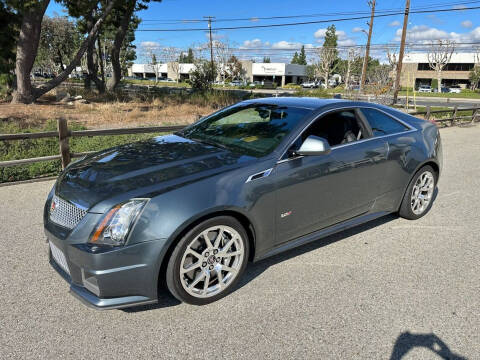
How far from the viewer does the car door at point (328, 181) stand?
3270 millimetres

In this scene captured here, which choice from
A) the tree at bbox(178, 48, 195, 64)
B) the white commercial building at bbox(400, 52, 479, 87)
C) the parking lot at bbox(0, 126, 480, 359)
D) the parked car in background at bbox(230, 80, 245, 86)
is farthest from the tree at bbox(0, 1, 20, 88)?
the white commercial building at bbox(400, 52, 479, 87)

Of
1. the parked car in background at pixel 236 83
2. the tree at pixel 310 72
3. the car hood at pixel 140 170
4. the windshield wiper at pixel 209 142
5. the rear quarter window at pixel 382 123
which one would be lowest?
the parked car in background at pixel 236 83

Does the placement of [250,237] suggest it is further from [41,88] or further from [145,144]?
[41,88]

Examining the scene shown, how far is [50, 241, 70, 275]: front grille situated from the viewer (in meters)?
2.74

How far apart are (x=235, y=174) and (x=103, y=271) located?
1221 millimetres

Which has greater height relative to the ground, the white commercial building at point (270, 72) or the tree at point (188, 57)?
the tree at point (188, 57)

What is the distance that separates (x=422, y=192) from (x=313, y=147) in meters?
2.46

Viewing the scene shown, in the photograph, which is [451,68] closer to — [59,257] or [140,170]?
[140,170]

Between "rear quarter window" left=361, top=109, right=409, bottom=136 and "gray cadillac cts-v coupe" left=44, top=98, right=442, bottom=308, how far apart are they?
17 millimetres

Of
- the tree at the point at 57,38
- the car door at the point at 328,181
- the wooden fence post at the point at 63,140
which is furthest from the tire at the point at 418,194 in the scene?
the tree at the point at 57,38

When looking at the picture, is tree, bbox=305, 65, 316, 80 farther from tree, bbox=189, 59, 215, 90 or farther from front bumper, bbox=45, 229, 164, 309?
front bumper, bbox=45, 229, 164, 309

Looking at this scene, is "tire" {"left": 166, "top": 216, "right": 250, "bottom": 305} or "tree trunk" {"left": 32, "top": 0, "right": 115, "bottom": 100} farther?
"tree trunk" {"left": 32, "top": 0, "right": 115, "bottom": 100}

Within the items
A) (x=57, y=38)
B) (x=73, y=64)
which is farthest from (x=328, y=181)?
(x=57, y=38)

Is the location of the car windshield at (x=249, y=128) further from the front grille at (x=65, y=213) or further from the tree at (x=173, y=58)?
the tree at (x=173, y=58)
